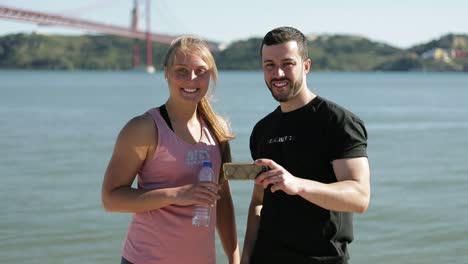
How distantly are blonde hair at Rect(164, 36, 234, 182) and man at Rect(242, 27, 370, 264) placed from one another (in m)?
0.19

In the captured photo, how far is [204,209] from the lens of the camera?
2.71 metres

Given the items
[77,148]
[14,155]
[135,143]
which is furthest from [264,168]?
[77,148]

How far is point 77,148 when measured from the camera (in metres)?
16.2

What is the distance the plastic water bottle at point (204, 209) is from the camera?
2646 millimetres

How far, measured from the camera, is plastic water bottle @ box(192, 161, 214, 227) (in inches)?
104

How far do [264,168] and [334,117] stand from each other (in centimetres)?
37

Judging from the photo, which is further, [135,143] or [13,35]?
[13,35]

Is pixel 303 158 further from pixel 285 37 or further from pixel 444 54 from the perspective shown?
pixel 444 54

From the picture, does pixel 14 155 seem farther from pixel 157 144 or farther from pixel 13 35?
pixel 13 35

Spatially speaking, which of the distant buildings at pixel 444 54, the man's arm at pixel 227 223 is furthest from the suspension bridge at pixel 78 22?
the distant buildings at pixel 444 54

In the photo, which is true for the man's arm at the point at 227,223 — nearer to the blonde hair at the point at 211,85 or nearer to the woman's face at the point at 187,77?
the blonde hair at the point at 211,85

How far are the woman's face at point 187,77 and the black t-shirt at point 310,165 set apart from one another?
0.32m

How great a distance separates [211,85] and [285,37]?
44 cm

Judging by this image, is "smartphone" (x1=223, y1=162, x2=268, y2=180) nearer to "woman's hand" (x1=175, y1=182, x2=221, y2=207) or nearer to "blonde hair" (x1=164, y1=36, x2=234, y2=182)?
"woman's hand" (x1=175, y1=182, x2=221, y2=207)
